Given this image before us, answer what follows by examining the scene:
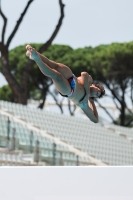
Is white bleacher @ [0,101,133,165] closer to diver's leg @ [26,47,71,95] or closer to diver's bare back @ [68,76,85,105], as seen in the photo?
diver's bare back @ [68,76,85,105]

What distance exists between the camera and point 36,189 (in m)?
6.71

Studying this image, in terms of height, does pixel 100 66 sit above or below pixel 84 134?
above

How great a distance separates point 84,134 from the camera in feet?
60.7

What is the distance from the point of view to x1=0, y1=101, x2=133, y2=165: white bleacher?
17.2m

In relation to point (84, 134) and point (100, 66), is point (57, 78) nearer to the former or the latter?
point (84, 134)

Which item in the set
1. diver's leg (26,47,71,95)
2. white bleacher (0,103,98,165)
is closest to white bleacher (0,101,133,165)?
white bleacher (0,103,98,165)

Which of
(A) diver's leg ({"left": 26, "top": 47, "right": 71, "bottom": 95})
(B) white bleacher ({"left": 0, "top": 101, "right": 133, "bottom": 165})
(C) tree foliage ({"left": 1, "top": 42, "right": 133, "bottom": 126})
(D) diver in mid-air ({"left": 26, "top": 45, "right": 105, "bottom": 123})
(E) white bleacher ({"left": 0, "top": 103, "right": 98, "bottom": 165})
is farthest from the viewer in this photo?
(C) tree foliage ({"left": 1, "top": 42, "right": 133, "bottom": 126})

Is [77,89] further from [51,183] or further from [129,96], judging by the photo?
[129,96]

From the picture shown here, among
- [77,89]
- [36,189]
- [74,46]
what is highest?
[74,46]

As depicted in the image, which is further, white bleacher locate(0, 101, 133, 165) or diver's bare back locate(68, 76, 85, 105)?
white bleacher locate(0, 101, 133, 165)

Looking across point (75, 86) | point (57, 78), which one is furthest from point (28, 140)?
point (57, 78)

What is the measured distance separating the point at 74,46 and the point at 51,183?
33.7 meters

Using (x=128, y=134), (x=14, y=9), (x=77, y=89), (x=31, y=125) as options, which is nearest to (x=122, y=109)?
(x=14, y=9)

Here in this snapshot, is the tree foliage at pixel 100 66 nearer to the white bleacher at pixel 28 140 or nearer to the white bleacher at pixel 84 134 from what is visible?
the white bleacher at pixel 84 134
